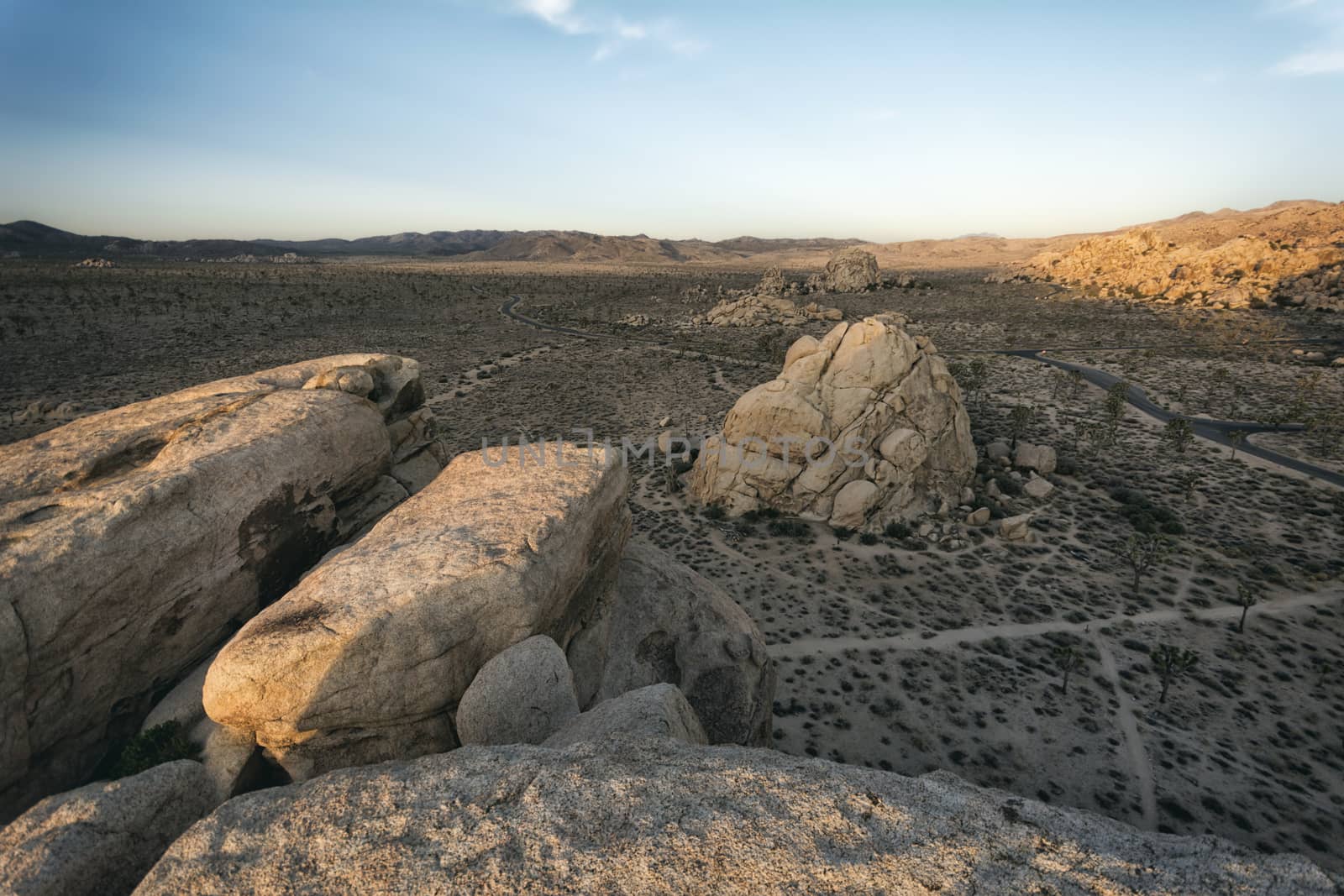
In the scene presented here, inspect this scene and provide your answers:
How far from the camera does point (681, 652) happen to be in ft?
59.7

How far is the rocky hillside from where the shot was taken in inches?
3844

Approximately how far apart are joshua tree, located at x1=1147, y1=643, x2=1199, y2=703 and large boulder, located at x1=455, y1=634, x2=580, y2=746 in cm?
2274

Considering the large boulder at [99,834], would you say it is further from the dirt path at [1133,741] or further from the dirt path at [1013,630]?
the dirt path at [1133,741]

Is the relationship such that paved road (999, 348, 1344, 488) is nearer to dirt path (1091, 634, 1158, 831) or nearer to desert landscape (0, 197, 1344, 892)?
desert landscape (0, 197, 1344, 892)

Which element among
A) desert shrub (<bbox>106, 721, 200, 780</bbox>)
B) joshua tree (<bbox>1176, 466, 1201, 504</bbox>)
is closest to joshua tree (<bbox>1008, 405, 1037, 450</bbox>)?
joshua tree (<bbox>1176, 466, 1201, 504</bbox>)

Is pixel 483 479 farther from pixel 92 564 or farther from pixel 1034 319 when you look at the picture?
pixel 1034 319

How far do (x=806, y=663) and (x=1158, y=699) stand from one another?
12994 mm

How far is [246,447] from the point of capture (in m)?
15.9

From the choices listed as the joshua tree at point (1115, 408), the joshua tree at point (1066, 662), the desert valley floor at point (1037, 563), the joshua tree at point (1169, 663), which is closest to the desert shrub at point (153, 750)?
the desert valley floor at point (1037, 563)

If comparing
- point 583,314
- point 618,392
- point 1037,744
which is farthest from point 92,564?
point 583,314

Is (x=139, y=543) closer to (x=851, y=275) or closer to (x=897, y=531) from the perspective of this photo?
(x=897, y=531)

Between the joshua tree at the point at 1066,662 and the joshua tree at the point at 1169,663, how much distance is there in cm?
256

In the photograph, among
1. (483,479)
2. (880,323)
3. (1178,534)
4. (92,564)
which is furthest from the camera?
(880,323)

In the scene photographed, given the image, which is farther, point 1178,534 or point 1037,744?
point 1178,534
